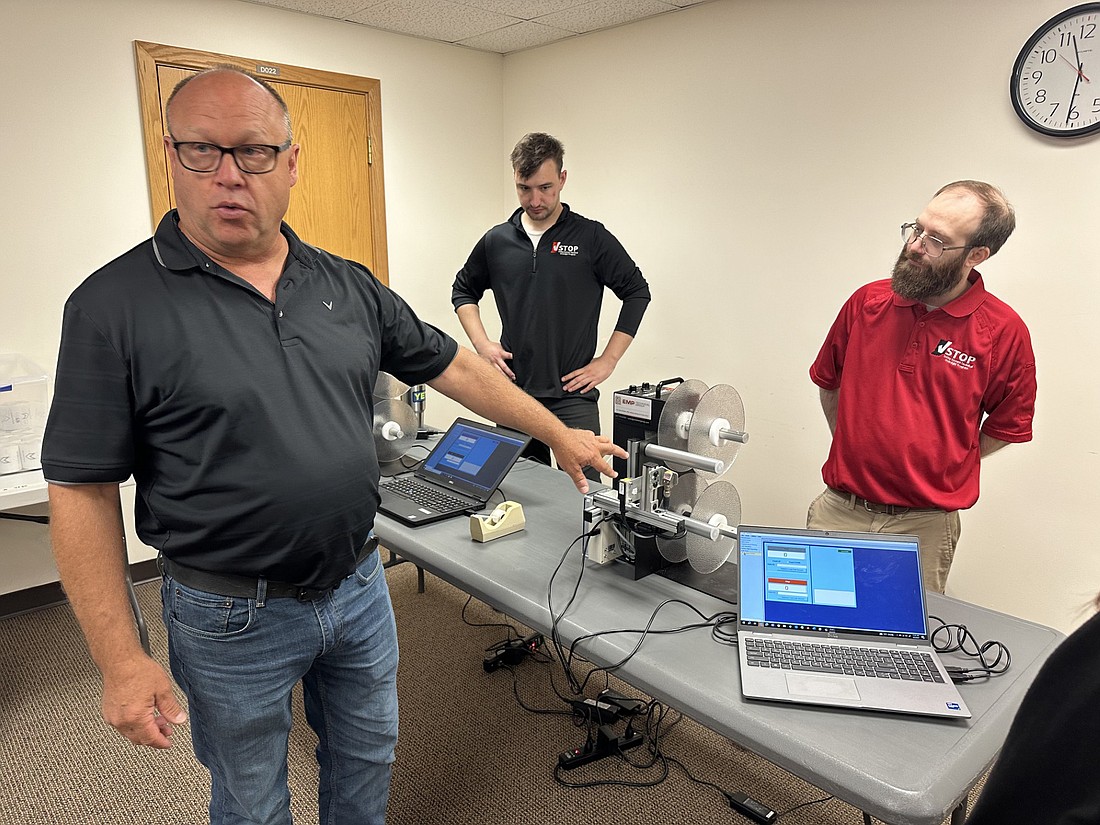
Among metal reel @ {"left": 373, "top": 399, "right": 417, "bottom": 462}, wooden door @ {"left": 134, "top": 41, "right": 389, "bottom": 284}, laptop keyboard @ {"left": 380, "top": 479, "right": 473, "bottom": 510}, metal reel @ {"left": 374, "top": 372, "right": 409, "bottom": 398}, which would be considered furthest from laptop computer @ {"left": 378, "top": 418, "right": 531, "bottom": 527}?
wooden door @ {"left": 134, "top": 41, "right": 389, "bottom": 284}

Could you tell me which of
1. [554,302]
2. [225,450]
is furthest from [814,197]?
[225,450]

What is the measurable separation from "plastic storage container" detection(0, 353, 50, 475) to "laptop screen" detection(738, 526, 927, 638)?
2.54 meters

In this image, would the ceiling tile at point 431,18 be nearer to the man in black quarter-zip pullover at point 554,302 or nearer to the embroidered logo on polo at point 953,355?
the man in black quarter-zip pullover at point 554,302

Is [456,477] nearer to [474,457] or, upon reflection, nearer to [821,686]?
[474,457]

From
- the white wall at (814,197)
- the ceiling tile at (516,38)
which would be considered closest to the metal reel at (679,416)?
the white wall at (814,197)

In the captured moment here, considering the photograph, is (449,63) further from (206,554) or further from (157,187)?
(206,554)

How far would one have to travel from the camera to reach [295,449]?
124 cm

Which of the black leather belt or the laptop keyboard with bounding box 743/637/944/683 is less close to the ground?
the black leather belt

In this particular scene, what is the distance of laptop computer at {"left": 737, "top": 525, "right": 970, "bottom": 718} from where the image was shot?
124cm

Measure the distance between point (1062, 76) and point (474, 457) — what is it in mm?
2235

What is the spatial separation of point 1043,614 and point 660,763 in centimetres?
152

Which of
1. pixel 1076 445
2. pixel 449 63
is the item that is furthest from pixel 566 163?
pixel 1076 445

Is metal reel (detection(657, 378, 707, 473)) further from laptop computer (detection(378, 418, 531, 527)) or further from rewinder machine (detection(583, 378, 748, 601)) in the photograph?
laptop computer (detection(378, 418, 531, 527))

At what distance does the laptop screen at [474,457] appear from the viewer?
86.4 inches
